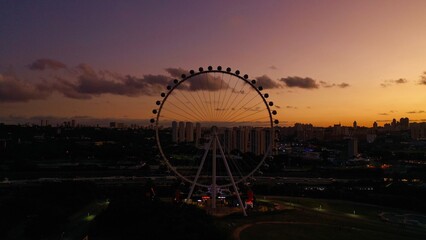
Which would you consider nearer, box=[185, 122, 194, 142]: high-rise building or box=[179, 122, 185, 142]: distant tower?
box=[185, 122, 194, 142]: high-rise building

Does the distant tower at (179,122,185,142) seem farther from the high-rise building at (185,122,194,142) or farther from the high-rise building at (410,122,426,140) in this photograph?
the high-rise building at (410,122,426,140)

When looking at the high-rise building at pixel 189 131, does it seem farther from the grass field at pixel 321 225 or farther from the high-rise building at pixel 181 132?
the grass field at pixel 321 225

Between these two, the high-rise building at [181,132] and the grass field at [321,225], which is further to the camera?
the high-rise building at [181,132]

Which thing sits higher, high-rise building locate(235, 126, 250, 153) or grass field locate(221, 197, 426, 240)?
high-rise building locate(235, 126, 250, 153)

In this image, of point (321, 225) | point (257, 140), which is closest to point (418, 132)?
point (257, 140)

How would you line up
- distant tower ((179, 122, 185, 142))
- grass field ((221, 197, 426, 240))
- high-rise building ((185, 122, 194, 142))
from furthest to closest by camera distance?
distant tower ((179, 122, 185, 142)), high-rise building ((185, 122, 194, 142)), grass field ((221, 197, 426, 240))

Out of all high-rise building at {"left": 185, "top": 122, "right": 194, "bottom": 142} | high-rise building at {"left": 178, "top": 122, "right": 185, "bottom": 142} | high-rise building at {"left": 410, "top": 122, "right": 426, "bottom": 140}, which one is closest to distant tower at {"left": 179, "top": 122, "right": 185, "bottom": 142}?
high-rise building at {"left": 178, "top": 122, "right": 185, "bottom": 142}

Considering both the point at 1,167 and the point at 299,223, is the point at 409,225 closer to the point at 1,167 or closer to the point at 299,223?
the point at 299,223

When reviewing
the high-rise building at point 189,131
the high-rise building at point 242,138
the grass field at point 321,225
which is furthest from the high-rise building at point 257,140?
the grass field at point 321,225

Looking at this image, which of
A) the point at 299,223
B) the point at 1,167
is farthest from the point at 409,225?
the point at 1,167
